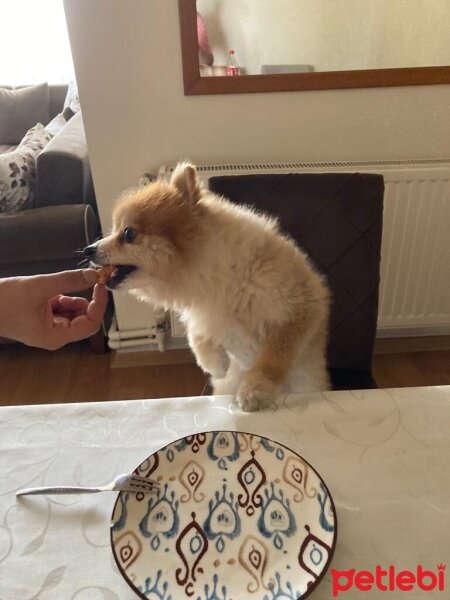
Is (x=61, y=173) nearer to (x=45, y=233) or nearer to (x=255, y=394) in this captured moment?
(x=45, y=233)

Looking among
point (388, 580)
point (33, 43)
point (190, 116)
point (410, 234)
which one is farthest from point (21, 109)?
point (388, 580)

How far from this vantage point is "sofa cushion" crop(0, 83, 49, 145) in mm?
3174

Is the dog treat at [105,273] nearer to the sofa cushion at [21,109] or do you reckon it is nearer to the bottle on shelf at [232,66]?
the bottle on shelf at [232,66]

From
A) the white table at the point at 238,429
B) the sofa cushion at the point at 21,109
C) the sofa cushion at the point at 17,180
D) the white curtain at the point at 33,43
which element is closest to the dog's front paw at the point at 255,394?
the white table at the point at 238,429

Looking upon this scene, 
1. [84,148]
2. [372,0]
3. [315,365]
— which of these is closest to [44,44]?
[84,148]

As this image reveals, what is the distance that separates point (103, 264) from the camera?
90 cm

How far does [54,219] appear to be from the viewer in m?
1.90

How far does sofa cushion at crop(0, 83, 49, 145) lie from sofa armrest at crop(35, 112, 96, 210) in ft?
4.43

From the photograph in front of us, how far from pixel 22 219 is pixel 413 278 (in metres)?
1.70

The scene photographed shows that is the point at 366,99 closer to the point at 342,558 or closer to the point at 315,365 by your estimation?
the point at 315,365

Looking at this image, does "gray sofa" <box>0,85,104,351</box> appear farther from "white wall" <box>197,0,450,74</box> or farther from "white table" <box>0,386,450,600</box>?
"white table" <box>0,386,450,600</box>

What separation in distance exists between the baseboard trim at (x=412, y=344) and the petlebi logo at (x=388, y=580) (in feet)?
5.76

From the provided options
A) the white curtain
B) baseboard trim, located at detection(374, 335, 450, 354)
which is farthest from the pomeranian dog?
the white curtain

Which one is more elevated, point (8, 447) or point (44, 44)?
point (44, 44)
